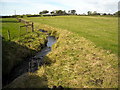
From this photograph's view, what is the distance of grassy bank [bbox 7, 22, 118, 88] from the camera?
31.0 ft

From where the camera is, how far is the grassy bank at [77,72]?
9.44 meters

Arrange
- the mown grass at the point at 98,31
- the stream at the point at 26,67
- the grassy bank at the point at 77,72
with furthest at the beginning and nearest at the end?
the mown grass at the point at 98,31 < the stream at the point at 26,67 < the grassy bank at the point at 77,72

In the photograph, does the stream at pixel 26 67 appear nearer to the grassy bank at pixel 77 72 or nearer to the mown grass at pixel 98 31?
the grassy bank at pixel 77 72

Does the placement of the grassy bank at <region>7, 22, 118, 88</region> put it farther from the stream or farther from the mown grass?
the mown grass

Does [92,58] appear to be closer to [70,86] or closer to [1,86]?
→ [70,86]

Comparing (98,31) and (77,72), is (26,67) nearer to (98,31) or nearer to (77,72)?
(77,72)

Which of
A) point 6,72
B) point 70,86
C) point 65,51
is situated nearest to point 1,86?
point 6,72

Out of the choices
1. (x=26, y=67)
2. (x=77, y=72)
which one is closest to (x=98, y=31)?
(x=77, y=72)

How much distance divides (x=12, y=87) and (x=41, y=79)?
227 cm

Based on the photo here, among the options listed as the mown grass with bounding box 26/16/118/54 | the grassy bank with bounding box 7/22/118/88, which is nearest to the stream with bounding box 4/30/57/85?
the grassy bank with bounding box 7/22/118/88

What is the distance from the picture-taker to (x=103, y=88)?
891cm

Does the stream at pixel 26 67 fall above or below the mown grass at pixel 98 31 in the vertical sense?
below

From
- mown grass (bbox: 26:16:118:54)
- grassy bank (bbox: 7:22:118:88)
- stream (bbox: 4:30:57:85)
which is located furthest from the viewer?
mown grass (bbox: 26:16:118:54)

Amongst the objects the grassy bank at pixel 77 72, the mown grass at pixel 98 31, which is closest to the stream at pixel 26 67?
the grassy bank at pixel 77 72
